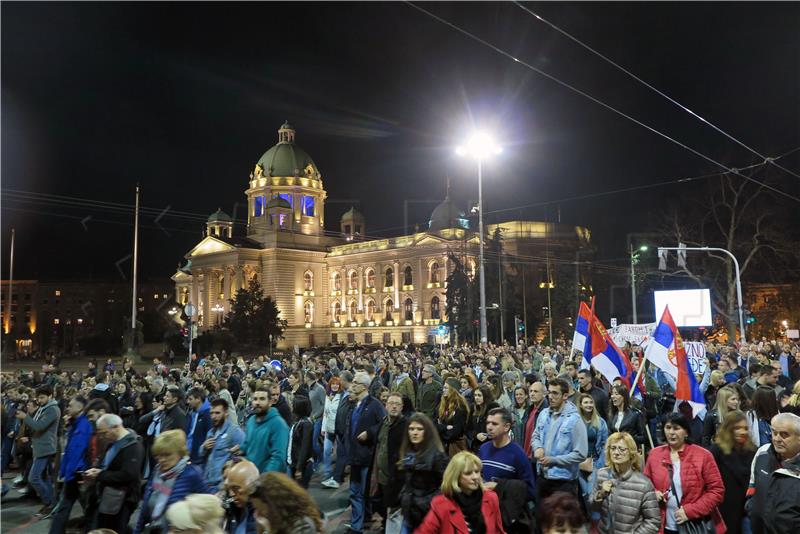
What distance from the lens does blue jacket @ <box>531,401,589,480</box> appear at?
6031 mm

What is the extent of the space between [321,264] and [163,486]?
254ft

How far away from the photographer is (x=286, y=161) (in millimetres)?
85750

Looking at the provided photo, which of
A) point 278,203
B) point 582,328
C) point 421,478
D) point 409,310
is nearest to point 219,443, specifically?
point 421,478

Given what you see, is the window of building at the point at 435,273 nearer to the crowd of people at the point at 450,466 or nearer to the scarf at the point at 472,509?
the crowd of people at the point at 450,466

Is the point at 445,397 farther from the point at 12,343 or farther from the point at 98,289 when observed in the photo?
the point at 98,289

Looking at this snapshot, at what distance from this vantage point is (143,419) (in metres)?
9.64

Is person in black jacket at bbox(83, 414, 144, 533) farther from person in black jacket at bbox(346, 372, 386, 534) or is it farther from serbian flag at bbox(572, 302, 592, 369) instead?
serbian flag at bbox(572, 302, 592, 369)

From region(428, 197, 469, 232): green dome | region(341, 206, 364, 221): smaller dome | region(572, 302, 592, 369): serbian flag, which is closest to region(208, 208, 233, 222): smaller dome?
region(341, 206, 364, 221): smaller dome

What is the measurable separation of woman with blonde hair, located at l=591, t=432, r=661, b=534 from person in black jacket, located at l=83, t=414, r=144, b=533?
3929 mm

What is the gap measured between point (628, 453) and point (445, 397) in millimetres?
2994

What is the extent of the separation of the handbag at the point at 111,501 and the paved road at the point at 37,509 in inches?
84.4

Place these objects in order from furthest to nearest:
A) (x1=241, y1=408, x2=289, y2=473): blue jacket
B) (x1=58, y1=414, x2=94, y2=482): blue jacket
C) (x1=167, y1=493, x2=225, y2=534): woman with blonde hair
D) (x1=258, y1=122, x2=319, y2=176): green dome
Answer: (x1=258, y1=122, x2=319, y2=176): green dome, (x1=58, y1=414, x2=94, y2=482): blue jacket, (x1=241, y1=408, x2=289, y2=473): blue jacket, (x1=167, y1=493, x2=225, y2=534): woman with blonde hair

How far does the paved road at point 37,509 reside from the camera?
26.2ft

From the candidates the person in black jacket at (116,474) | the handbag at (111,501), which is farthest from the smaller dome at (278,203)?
the handbag at (111,501)
